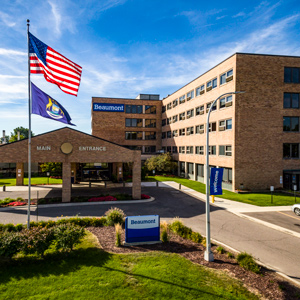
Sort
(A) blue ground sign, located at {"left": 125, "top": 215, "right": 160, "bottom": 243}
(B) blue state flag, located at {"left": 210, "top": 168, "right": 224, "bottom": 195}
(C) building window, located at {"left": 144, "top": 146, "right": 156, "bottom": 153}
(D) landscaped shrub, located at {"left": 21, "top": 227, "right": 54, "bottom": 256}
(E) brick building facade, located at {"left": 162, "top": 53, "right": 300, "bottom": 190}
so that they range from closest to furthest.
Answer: (D) landscaped shrub, located at {"left": 21, "top": 227, "right": 54, "bottom": 256} → (B) blue state flag, located at {"left": 210, "top": 168, "right": 224, "bottom": 195} → (A) blue ground sign, located at {"left": 125, "top": 215, "right": 160, "bottom": 243} → (E) brick building facade, located at {"left": 162, "top": 53, "right": 300, "bottom": 190} → (C) building window, located at {"left": 144, "top": 146, "right": 156, "bottom": 153}

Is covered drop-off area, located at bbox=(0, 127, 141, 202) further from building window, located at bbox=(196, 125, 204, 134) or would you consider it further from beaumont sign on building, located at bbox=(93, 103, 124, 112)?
beaumont sign on building, located at bbox=(93, 103, 124, 112)

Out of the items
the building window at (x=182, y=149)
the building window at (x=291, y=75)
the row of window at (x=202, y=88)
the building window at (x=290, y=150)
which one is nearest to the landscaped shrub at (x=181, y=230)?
the building window at (x=290, y=150)

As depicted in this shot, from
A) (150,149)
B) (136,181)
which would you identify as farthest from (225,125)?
(150,149)

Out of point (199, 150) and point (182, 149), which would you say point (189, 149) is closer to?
point (182, 149)

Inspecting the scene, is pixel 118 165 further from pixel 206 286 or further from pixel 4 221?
pixel 206 286

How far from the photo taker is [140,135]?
2116 inches

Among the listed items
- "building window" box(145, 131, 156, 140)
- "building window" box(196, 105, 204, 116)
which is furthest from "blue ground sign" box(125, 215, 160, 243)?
"building window" box(145, 131, 156, 140)

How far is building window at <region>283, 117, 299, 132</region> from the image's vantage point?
30.3 m

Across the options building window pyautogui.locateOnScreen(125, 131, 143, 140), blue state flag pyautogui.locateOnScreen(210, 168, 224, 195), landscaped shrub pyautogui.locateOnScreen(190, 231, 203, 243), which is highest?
building window pyautogui.locateOnScreen(125, 131, 143, 140)

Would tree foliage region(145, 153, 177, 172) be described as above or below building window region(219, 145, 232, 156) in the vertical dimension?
below

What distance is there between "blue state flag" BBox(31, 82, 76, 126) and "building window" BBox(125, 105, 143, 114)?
128ft

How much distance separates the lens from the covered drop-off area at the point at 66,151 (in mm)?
22141

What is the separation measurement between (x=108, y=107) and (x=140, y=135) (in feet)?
31.4

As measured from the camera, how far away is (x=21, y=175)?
34.3 metres
